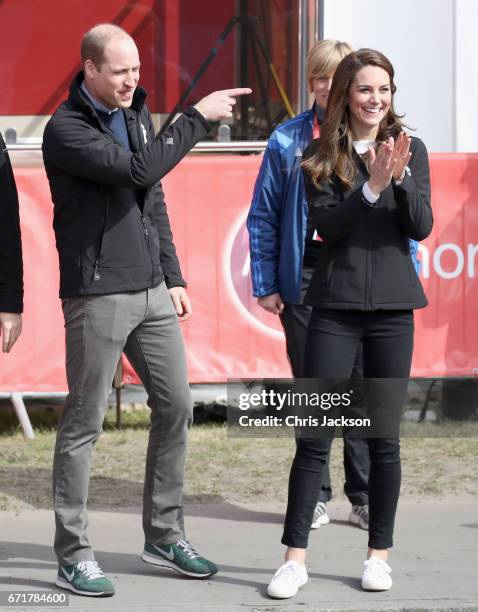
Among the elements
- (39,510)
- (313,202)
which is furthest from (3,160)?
(39,510)

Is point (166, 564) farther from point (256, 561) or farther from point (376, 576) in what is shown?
point (376, 576)

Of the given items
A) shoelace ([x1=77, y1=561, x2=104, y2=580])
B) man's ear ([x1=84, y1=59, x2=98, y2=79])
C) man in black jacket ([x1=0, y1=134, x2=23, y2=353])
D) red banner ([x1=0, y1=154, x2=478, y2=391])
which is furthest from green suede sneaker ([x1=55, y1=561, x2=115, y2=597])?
red banner ([x1=0, y1=154, x2=478, y2=391])

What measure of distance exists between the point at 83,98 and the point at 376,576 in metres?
2.09

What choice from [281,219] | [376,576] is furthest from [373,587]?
[281,219]

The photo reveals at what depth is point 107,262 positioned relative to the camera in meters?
4.74

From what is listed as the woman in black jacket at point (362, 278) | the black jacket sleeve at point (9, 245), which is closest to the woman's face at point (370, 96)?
the woman in black jacket at point (362, 278)

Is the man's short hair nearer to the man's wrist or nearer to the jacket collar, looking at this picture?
the jacket collar

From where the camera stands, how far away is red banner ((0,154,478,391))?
305 inches

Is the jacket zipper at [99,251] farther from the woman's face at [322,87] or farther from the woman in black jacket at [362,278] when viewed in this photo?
the woman's face at [322,87]

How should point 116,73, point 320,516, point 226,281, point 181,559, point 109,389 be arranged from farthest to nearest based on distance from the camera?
point 226,281
point 320,516
point 181,559
point 109,389
point 116,73

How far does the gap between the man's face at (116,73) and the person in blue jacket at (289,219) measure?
42.0 inches

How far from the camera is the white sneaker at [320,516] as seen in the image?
584 centimetres

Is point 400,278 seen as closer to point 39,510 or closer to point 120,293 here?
point 120,293

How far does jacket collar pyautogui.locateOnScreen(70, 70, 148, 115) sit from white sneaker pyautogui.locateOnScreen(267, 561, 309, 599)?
183 cm
